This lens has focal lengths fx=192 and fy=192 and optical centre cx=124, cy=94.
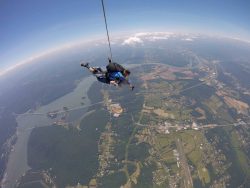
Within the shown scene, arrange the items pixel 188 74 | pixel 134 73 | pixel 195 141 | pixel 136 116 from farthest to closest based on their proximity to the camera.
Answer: pixel 134 73 < pixel 188 74 < pixel 136 116 < pixel 195 141

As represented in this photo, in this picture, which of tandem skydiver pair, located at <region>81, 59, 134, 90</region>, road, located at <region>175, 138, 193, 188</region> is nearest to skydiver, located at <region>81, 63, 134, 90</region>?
tandem skydiver pair, located at <region>81, 59, 134, 90</region>

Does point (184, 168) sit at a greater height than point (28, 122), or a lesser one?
greater

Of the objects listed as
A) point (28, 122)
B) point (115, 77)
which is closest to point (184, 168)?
point (115, 77)

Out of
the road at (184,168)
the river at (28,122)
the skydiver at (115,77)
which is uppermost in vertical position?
the skydiver at (115,77)

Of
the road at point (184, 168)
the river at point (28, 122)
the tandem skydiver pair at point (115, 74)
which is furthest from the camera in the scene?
the river at point (28, 122)

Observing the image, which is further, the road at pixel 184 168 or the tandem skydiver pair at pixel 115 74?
the road at pixel 184 168

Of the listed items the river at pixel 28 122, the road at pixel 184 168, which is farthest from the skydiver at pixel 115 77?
the river at pixel 28 122

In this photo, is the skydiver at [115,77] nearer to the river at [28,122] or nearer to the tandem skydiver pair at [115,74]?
the tandem skydiver pair at [115,74]

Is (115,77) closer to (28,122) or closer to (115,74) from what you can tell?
(115,74)

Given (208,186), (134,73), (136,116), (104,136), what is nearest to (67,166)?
(104,136)

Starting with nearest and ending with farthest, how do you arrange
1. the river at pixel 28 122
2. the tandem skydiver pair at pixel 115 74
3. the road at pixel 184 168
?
1. the tandem skydiver pair at pixel 115 74
2. the road at pixel 184 168
3. the river at pixel 28 122

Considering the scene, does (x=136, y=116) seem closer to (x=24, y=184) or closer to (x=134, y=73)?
(x=24, y=184)
